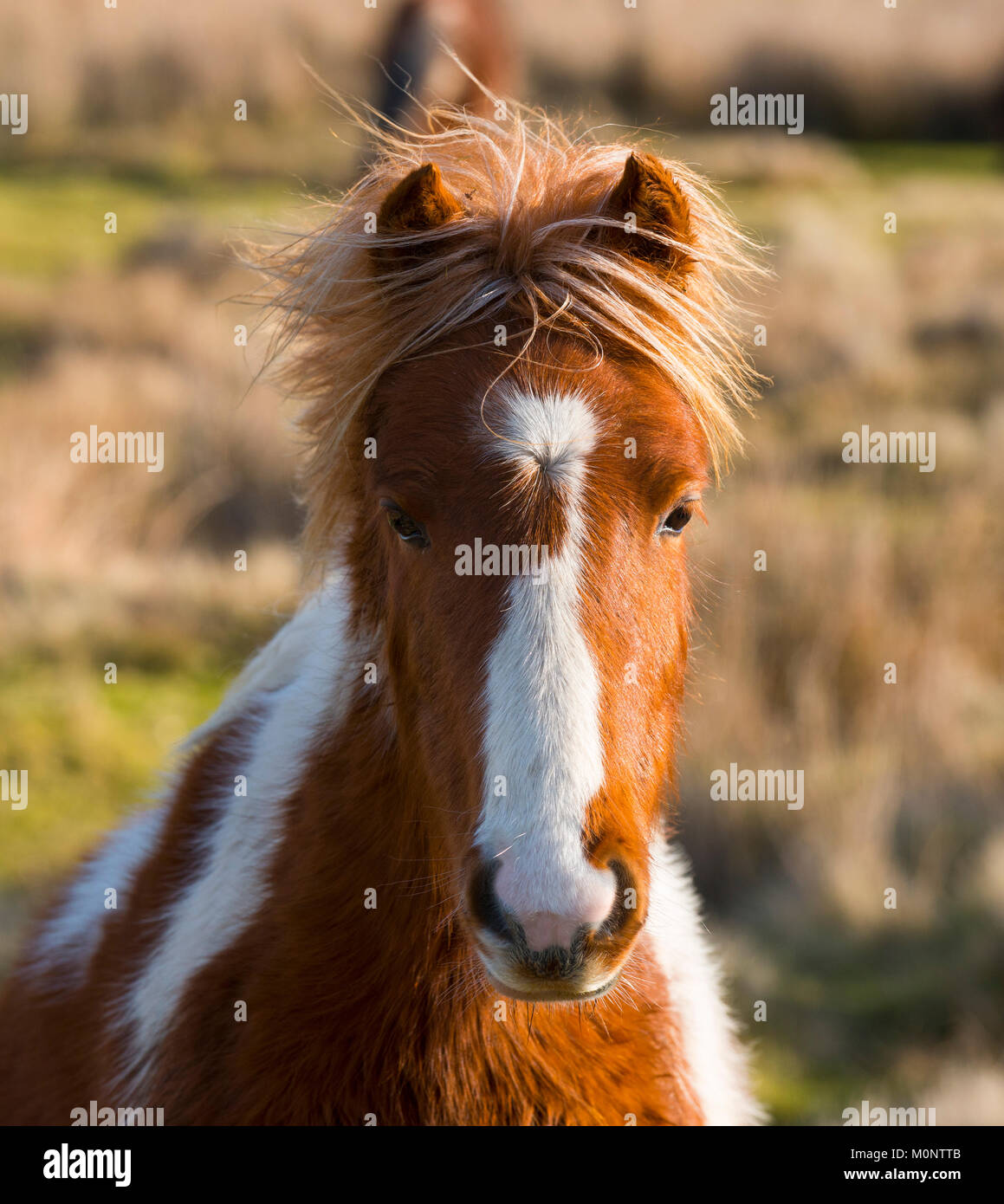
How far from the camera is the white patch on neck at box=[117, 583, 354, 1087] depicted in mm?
2770

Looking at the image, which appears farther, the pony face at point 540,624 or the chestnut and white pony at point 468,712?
the chestnut and white pony at point 468,712

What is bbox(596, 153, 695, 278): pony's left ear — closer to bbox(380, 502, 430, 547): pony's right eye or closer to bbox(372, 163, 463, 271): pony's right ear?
bbox(372, 163, 463, 271): pony's right ear

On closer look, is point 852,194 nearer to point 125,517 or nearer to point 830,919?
point 125,517

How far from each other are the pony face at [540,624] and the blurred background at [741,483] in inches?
29.3

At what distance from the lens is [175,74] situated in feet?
81.7

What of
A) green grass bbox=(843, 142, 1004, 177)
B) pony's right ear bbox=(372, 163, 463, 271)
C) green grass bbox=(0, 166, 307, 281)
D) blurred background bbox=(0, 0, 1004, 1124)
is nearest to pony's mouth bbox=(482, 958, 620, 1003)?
blurred background bbox=(0, 0, 1004, 1124)

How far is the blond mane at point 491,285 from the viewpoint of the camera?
2.42 meters

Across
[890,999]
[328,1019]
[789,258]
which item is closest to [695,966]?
[328,1019]

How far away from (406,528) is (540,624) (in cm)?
40

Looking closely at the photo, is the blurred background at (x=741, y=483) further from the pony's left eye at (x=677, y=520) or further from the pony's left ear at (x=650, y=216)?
the pony's left ear at (x=650, y=216)

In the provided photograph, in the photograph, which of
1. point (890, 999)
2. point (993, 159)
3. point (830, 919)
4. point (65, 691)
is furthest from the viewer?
point (993, 159)

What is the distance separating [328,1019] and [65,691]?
5.96 m

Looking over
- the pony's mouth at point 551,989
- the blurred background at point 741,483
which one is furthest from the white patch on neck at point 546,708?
the blurred background at point 741,483

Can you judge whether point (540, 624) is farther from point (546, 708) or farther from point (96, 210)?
point (96, 210)
